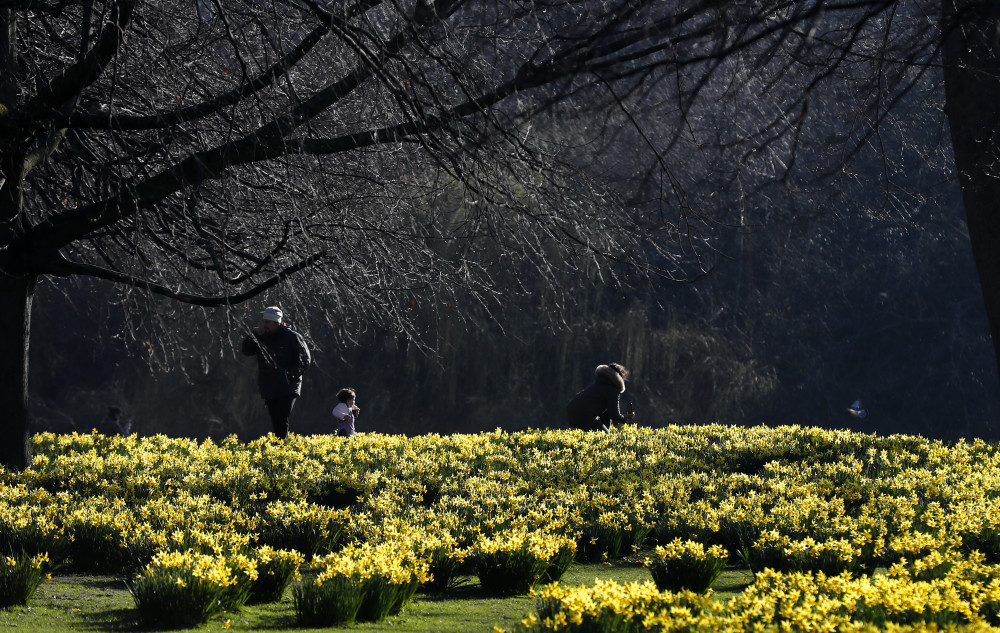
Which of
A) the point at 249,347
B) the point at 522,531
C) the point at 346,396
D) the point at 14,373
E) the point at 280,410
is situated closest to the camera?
the point at 522,531

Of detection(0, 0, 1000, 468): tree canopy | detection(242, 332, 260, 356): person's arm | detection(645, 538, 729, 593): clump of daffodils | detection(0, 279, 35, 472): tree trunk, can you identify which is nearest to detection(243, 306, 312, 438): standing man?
detection(242, 332, 260, 356): person's arm

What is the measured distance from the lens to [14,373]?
8.53m

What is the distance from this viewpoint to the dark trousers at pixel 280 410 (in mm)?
12250

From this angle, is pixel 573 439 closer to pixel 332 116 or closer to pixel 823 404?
pixel 332 116

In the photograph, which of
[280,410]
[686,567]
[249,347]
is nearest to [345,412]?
[280,410]

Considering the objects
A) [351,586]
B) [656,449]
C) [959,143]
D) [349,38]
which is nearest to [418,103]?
[349,38]

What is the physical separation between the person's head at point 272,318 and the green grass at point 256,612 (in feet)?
16.3

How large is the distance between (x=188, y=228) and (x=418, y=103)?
11.7 feet

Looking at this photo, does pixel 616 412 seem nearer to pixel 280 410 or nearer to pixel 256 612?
pixel 280 410

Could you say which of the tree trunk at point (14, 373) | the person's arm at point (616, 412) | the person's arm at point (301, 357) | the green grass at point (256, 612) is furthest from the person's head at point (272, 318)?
the green grass at point (256, 612)

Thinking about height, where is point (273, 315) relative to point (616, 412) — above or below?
above

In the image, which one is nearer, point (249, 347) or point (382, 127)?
point (382, 127)

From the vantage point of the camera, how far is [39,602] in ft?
18.1

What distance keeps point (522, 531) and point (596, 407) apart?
7.33 metres
